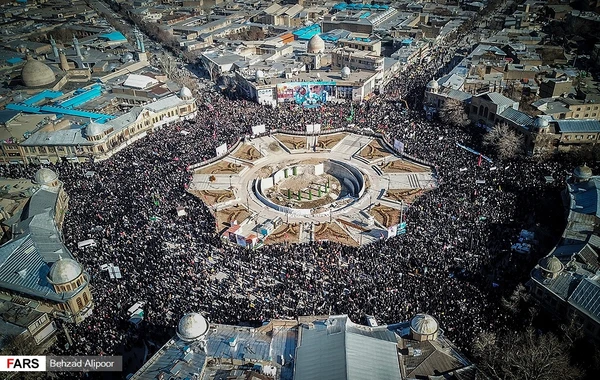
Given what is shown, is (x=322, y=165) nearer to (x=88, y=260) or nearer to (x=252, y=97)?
(x=252, y=97)

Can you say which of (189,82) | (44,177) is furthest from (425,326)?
(189,82)

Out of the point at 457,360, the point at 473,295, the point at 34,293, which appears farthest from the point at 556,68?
the point at 34,293

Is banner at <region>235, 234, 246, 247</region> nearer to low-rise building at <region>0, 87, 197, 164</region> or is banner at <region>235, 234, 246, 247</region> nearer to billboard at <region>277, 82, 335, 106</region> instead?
low-rise building at <region>0, 87, 197, 164</region>

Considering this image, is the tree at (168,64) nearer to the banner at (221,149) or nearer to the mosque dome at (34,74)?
the mosque dome at (34,74)

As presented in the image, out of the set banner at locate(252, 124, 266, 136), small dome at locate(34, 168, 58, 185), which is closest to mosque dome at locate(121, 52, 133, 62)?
banner at locate(252, 124, 266, 136)

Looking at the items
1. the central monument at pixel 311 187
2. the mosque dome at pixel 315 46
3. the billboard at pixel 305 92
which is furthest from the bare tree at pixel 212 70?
the central monument at pixel 311 187

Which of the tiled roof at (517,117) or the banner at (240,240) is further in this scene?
the tiled roof at (517,117)

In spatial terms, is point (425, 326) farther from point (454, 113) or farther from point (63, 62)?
point (63, 62)
